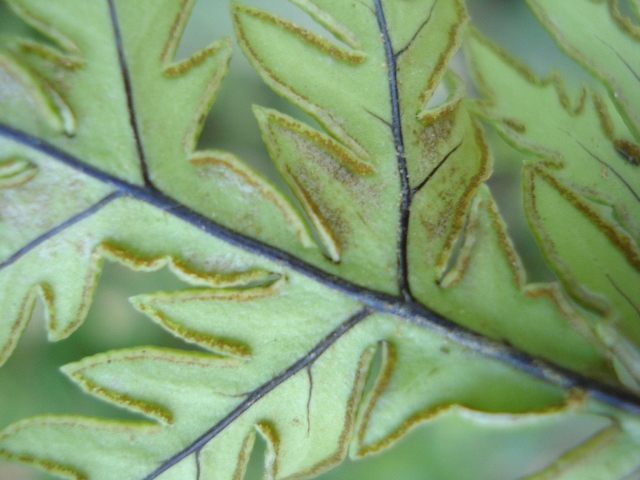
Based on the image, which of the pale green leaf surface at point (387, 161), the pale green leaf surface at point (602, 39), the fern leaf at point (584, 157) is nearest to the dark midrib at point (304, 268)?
the pale green leaf surface at point (387, 161)

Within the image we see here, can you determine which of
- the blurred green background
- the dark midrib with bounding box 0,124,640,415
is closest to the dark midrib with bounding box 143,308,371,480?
the dark midrib with bounding box 0,124,640,415

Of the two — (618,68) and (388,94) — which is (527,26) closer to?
(618,68)

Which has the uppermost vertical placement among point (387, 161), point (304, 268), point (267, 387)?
point (387, 161)

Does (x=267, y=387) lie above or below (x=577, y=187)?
below

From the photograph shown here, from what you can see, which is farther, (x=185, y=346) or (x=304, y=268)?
(x=185, y=346)

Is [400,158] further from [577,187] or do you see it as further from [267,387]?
[267,387]

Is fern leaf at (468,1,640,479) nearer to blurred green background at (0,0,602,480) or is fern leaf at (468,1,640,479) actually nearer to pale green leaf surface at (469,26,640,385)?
pale green leaf surface at (469,26,640,385)

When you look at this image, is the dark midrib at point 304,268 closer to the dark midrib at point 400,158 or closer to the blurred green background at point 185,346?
the dark midrib at point 400,158

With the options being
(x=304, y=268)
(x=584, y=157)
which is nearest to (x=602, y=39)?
(x=584, y=157)
